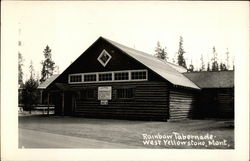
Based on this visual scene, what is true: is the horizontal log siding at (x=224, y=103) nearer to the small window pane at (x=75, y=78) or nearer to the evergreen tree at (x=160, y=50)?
the evergreen tree at (x=160, y=50)

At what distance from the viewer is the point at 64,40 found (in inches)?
587

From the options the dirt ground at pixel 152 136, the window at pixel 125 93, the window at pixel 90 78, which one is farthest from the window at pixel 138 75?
the dirt ground at pixel 152 136

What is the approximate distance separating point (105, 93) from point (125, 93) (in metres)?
1.29

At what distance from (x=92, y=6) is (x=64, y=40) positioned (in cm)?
198

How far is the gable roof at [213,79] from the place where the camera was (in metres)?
23.8

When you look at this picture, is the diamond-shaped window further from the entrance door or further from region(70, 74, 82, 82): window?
the entrance door

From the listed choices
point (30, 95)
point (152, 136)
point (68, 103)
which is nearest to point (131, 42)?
point (152, 136)

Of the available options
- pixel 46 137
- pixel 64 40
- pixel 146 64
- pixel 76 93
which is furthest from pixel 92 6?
pixel 76 93

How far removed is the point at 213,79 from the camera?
25.1 metres

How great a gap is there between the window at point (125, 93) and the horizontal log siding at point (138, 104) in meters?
0.21

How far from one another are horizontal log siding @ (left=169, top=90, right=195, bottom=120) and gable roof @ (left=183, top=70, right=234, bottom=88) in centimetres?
156

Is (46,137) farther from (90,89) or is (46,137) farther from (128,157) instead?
(90,89)

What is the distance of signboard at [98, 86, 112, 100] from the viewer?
21.9 meters

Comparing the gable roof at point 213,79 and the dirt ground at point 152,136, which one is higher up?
the gable roof at point 213,79
